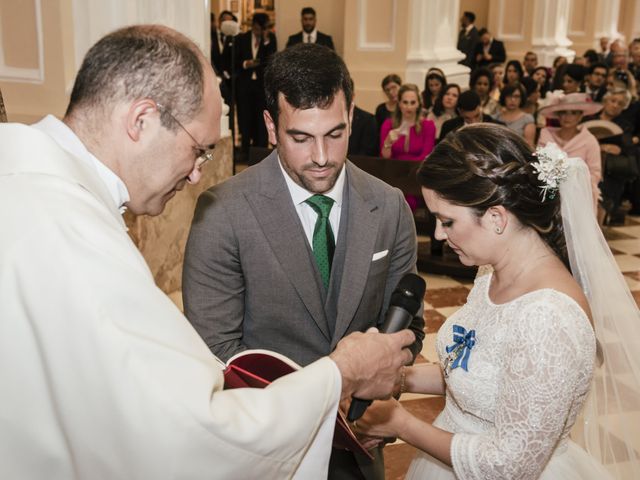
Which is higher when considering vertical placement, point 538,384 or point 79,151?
point 79,151

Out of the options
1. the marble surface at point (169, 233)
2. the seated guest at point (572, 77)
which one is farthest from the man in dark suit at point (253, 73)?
the marble surface at point (169, 233)

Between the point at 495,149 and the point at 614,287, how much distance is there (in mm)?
649

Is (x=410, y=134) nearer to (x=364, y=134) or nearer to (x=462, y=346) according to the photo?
(x=364, y=134)

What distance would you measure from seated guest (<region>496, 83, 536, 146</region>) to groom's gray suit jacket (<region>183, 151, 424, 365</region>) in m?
6.28

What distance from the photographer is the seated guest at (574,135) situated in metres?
6.76

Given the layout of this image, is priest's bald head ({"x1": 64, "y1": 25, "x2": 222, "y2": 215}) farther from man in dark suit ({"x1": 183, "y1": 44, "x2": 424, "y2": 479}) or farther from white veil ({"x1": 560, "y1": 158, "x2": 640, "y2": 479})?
white veil ({"x1": 560, "y1": 158, "x2": 640, "y2": 479})

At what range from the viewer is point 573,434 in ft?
8.50

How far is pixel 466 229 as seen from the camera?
2.09m

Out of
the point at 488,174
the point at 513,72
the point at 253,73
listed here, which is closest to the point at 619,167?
the point at 513,72

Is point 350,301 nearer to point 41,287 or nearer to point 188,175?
point 188,175

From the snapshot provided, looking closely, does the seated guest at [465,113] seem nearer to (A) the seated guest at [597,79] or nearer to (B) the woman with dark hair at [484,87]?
(B) the woman with dark hair at [484,87]

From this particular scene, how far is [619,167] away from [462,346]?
662 centimetres

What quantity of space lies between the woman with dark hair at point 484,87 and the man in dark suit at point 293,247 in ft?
22.9

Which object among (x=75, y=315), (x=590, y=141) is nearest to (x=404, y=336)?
(x=75, y=315)
